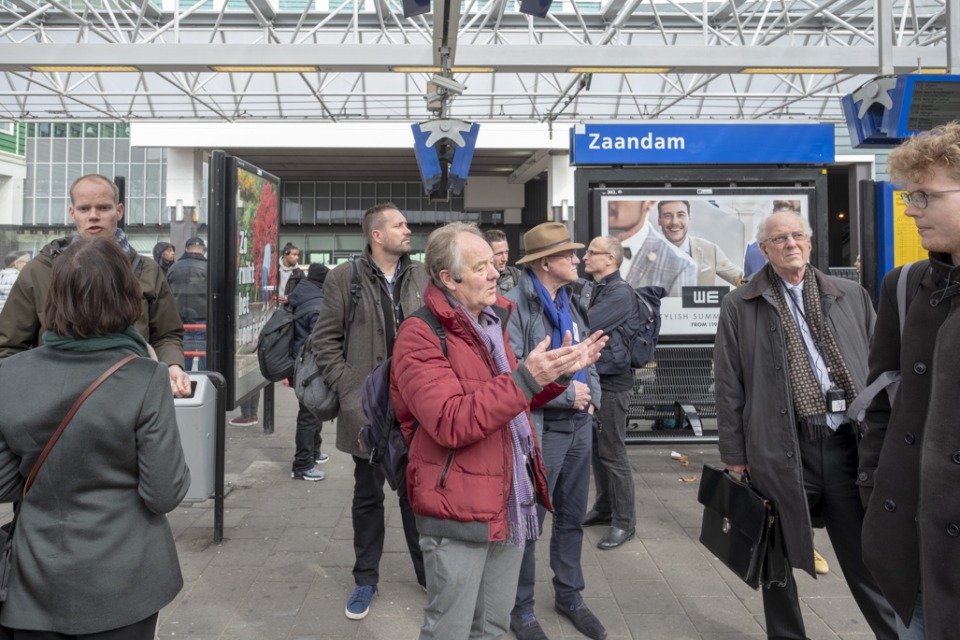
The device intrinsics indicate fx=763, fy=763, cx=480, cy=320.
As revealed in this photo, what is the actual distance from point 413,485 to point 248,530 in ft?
9.97

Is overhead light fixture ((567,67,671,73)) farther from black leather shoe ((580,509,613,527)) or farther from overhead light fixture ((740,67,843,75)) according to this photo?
black leather shoe ((580,509,613,527))

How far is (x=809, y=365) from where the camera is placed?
310 centimetres

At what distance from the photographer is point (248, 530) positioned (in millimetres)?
5035

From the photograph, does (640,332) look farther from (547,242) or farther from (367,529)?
(367,529)

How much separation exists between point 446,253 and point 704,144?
439 cm

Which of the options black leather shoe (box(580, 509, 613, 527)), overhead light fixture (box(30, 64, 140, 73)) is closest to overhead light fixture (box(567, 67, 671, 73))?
overhead light fixture (box(30, 64, 140, 73))

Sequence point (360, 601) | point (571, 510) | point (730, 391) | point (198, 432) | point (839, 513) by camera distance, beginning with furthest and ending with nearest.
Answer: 1. point (198, 432)
2. point (360, 601)
3. point (571, 510)
4. point (730, 391)
5. point (839, 513)

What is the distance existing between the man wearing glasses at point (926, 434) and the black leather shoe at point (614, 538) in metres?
2.67

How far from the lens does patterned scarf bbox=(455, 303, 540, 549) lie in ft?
8.18

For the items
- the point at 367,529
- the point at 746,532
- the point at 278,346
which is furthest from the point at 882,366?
the point at 278,346

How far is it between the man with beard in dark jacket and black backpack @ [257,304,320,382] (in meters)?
0.04

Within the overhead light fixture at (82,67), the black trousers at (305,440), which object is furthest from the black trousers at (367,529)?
the overhead light fixture at (82,67)

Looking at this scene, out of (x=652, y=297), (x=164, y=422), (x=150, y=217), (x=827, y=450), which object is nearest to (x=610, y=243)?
(x=652, y=297)

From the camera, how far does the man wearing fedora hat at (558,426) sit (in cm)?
343
